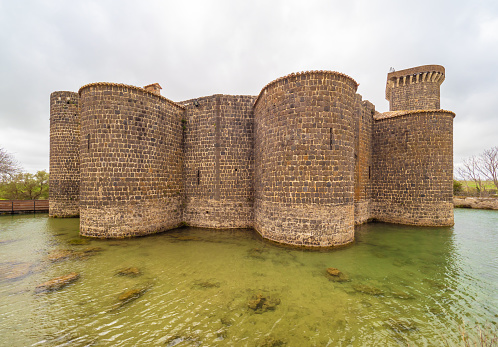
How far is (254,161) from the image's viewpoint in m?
12.9

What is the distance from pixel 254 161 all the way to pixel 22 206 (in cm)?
2251

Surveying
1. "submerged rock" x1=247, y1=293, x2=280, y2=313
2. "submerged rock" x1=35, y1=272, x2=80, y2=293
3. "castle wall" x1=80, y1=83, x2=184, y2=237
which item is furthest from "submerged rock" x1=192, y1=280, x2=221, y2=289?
"castle wall" x1=80, y1=83, x2=184, y2=237

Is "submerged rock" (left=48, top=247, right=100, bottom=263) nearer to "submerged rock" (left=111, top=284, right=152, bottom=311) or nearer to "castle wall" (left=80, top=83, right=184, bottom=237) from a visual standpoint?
"castle wall" (left=80, top=83, right=184, bottom=237)

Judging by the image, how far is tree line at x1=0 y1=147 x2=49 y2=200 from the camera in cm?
2147

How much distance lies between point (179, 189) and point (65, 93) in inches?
508

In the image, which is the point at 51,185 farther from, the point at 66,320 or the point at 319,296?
the point at 319,296

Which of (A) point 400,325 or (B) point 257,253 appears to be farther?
(B) point 257,253

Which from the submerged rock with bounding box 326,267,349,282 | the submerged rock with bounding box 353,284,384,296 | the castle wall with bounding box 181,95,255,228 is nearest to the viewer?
the submerged rock with bounding box 353,284,384,296

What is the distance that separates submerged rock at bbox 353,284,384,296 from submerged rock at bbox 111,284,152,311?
6012 mm

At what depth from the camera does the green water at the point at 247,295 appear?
3.98 metres

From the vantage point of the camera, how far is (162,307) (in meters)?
4.88

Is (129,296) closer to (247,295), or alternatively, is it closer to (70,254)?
(247,295)

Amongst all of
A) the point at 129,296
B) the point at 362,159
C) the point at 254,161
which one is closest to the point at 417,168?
the point at 362,159

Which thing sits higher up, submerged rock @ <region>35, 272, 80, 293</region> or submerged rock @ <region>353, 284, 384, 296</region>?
submerged rock @ <region>353, 284, 384, 296</region>
